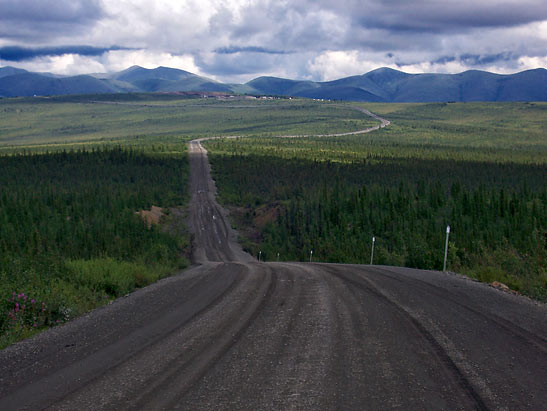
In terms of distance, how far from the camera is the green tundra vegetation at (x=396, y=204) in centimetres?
2380

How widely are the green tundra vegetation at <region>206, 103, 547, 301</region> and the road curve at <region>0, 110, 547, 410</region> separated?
173 inches

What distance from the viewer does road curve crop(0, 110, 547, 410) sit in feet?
22.6

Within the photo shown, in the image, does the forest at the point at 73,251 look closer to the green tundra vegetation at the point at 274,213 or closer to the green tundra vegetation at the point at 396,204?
the green tundra vegetation at the point at 274,213

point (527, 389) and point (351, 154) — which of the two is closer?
point (527, 389)

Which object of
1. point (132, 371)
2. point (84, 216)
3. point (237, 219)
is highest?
point (132, 371)

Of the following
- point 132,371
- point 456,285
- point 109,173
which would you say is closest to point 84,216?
point 456,285

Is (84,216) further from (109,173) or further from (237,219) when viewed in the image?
(109,173)

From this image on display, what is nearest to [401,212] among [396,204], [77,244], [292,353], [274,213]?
[396,204]

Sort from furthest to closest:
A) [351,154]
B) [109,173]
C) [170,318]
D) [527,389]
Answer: [351,154] → [109,173] → [170,318] → [527,389]

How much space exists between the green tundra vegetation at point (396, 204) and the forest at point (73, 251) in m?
10.2

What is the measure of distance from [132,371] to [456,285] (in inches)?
392

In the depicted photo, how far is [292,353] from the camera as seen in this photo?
336 inches

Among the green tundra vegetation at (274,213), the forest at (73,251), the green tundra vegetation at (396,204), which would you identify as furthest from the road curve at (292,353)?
the green tundra vegetation at (396,204)

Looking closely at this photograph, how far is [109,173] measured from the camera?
9675cm
